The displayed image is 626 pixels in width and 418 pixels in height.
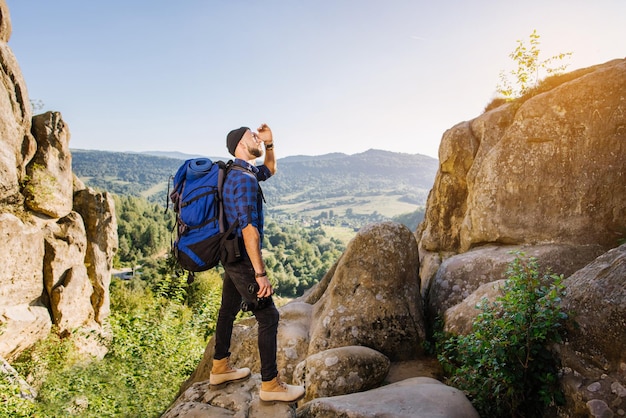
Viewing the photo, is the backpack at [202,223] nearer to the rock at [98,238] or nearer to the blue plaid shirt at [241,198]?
the blue plaid shirt at [241,198]

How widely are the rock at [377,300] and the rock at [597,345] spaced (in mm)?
4301

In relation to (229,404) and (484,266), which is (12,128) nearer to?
(229,404)

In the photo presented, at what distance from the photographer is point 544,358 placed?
550 centimetres

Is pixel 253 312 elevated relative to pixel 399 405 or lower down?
elevated

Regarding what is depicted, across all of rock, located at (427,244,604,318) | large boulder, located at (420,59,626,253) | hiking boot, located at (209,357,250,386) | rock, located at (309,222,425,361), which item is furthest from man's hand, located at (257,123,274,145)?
large boulder, located at (420,59,626,253)

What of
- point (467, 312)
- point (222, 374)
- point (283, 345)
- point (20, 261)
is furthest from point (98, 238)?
point (467, 312)

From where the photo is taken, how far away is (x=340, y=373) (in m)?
7.20

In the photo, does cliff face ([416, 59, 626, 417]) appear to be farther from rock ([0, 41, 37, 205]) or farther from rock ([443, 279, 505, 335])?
rock ([0, 41, 37, 205])

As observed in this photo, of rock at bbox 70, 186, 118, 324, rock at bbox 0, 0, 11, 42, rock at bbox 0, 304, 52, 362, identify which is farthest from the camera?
rock at bbox 70, 186, 118, 324

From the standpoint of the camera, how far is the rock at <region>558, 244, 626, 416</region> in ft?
16.2

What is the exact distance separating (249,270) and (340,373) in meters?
3.44

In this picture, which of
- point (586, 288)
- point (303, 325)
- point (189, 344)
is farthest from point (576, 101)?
point (189, 344)

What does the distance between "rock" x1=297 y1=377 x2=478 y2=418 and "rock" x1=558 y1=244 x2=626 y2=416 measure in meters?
1.45

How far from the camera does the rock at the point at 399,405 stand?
16.3 ft
